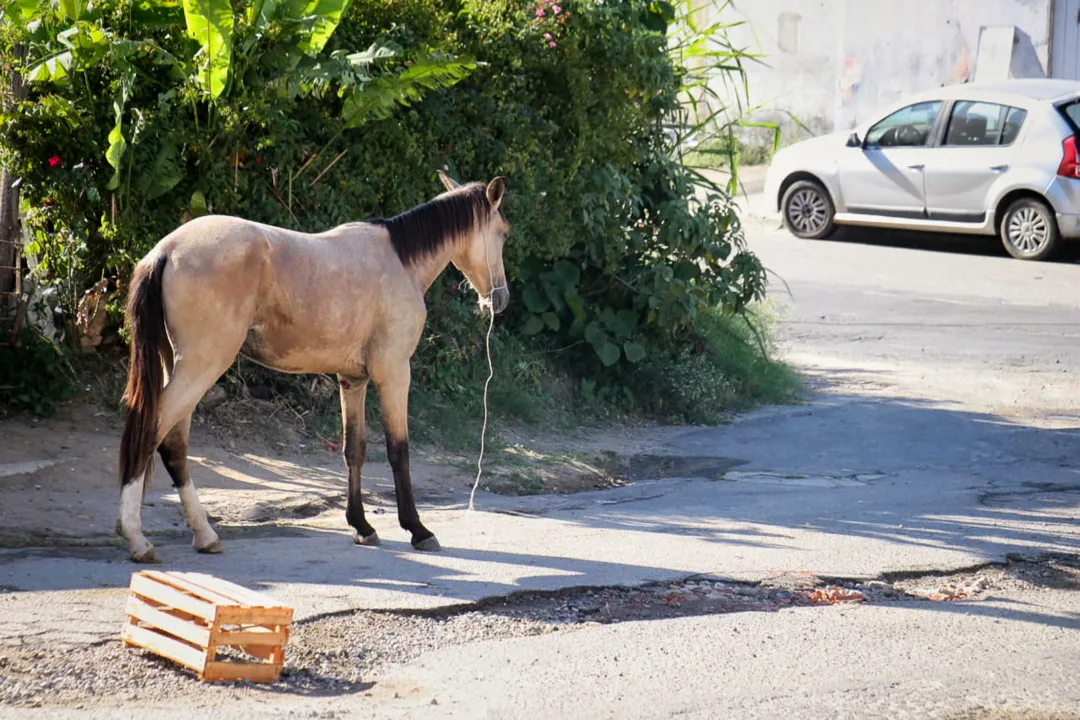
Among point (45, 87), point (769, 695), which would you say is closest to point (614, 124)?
point (45, 87)

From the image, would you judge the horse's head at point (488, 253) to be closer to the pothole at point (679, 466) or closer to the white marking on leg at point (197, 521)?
the white marking on leg at point (197, 521)

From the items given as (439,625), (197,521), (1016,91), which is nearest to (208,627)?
(439,625)

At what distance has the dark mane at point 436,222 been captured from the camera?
7270mm

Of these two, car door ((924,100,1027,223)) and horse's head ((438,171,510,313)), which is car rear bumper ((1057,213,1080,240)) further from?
horse's head ((438,171,510,313))

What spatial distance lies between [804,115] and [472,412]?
1784 cm

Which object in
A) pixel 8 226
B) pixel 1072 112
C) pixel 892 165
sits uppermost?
pixel 1072 112

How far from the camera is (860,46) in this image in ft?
82.3

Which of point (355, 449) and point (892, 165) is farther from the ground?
point (892, 165)

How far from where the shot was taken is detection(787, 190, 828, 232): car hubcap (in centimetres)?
1934

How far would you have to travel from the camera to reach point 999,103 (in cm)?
1783

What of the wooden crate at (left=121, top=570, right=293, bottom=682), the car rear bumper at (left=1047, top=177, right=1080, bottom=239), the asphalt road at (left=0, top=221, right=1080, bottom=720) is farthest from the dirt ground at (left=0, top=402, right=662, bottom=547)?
A: the car rear bumper at (left=1047, top=177, right=1080, bottom=239)

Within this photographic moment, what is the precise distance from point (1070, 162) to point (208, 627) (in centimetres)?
1463

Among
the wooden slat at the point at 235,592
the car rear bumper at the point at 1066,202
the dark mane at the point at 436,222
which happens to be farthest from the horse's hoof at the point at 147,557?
the car rear bumper at the point at 1066,202

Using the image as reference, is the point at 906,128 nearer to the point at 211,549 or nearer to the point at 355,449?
the point at 355,449
